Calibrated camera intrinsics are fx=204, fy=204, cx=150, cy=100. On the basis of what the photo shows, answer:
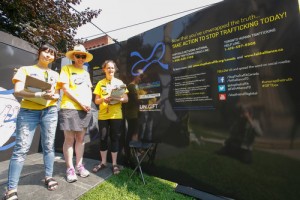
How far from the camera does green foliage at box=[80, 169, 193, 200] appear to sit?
9.20 ft

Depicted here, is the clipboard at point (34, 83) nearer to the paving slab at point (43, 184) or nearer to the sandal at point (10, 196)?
the sandal at point (10, 196)

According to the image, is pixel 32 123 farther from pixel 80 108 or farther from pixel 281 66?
pixel 281 66

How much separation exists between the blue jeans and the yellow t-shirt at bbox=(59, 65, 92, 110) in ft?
0.88

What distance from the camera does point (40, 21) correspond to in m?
6.66

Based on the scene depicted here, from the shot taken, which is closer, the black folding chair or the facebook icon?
the facebook icon

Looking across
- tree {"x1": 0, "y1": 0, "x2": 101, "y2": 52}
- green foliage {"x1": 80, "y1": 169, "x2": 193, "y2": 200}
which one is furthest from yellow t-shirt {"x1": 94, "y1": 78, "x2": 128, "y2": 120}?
tree {"x1": 0, "y1": 0, "x2": 101, "y2": 52}

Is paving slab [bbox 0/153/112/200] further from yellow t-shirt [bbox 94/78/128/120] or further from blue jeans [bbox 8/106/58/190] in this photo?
yellow t-shirt [bbox 94/78/128/120]

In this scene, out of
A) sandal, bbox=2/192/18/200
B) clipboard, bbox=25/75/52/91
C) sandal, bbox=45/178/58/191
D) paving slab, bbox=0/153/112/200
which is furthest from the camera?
sandal, bbox=45/178/58/191

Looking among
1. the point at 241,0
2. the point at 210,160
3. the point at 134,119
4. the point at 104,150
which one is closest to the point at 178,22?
the point at 241,0

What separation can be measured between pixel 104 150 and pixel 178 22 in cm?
254

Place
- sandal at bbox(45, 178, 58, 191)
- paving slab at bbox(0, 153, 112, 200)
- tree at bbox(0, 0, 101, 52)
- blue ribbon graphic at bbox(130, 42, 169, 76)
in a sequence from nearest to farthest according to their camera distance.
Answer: paving slab at bbox(0, 153, 112, 200)
sandal at bbox(45, 178, 58, 191)
blue ribbon graphic at bbox(130, 42, 169, 76)
tree at bbox(0, 0, 101, 52)

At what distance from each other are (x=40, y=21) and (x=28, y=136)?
552 centimetres

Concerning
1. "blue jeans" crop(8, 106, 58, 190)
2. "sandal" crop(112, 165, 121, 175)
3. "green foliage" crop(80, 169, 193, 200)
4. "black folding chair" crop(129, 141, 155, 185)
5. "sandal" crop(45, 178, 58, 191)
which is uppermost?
"blue jeans" crop(8, 106, 58, 190)

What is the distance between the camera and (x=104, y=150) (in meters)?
3.65
